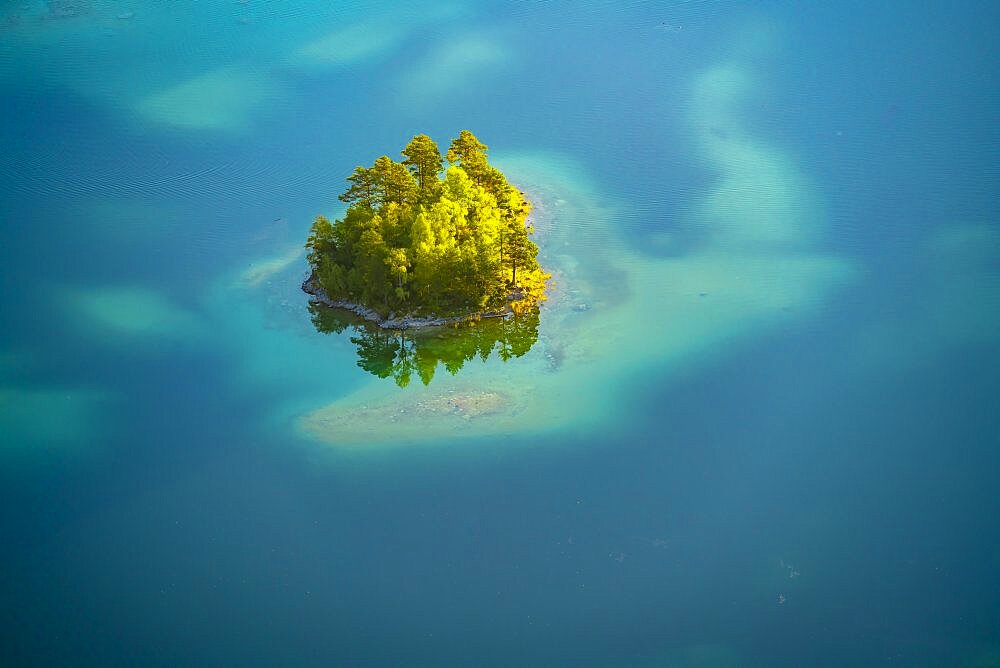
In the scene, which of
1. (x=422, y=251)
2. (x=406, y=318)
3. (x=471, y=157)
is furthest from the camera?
(x=471, y=157)

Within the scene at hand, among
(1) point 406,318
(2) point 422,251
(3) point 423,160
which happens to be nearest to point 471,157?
(3) point 423,160

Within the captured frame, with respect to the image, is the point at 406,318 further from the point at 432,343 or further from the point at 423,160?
the point at 423,160

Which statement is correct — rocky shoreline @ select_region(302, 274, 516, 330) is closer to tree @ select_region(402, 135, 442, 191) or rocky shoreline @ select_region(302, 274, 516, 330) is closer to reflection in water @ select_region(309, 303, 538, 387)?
reflection in water @ select_region(309, 303, 538, 387)

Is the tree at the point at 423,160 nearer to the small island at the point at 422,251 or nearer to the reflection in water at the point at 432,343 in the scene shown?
the small island at the point at 422,251

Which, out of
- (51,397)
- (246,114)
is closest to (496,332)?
(51,397)

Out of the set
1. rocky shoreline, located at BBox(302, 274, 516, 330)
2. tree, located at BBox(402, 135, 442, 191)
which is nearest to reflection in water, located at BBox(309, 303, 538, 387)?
rocky shoreline, located at BBox(302, 274, 516, 330)

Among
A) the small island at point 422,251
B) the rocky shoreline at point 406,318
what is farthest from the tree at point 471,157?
the rocky shoreline at point 406,318

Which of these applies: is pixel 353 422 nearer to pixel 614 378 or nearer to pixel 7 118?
pixel 614 378
